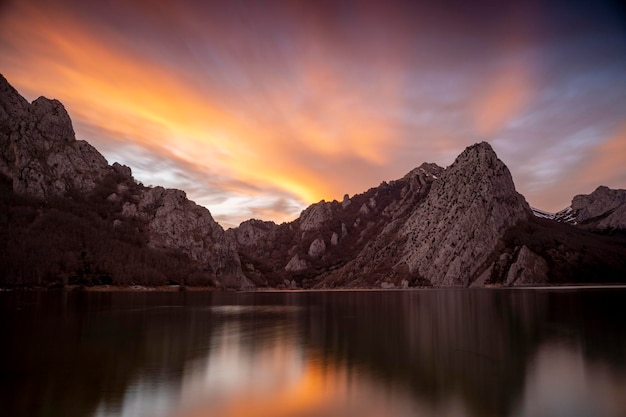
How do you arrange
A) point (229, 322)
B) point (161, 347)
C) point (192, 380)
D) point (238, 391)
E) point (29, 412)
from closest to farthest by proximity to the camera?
1. point (29, 412)
2. point (238, 391)
3. point (192, 380)
4. point (161, 347)
5. point (229, 322)

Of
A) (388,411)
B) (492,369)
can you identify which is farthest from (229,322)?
(388,411)

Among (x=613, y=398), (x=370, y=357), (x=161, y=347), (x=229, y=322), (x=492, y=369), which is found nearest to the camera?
(x=613, y=398)

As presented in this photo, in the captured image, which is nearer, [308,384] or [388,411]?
[388,411]

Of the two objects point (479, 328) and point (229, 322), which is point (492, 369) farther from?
point (229, 322)

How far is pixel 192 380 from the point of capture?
1246 inches

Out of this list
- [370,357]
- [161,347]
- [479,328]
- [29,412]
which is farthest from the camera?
[479,328]

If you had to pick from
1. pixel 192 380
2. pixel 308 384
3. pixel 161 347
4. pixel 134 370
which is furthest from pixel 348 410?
pixel 161 347

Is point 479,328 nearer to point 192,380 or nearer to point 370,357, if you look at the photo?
point 370,357

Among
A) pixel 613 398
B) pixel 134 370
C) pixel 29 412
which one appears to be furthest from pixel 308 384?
pixel 613 398

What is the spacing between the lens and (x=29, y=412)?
22516 millimetres

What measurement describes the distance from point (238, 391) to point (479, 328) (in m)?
42.6

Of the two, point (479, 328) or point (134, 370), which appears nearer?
point (134, 370)

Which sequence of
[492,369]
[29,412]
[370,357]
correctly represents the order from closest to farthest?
[29,412], [492,369], [370,357]

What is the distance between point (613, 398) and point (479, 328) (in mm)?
35140
